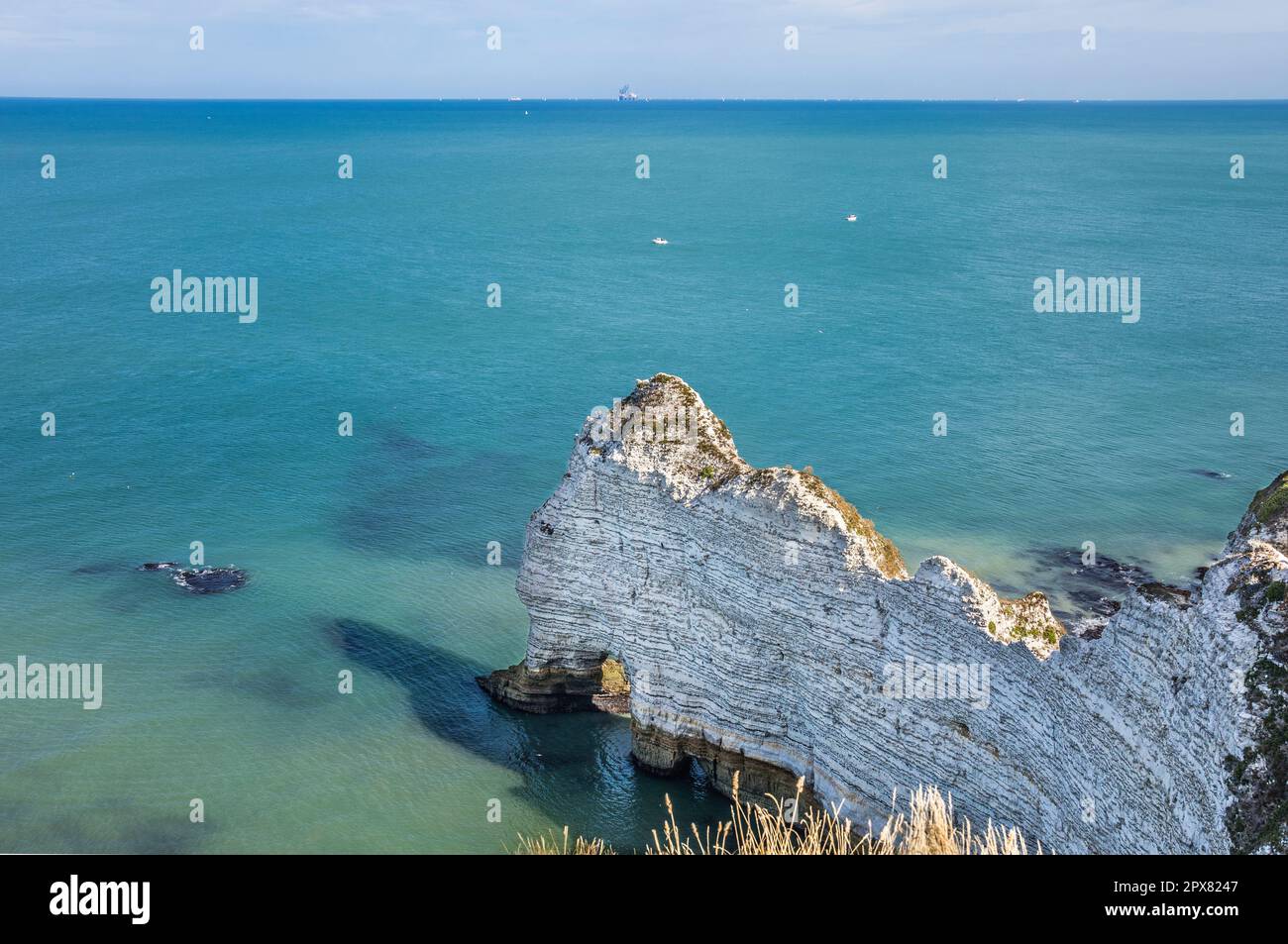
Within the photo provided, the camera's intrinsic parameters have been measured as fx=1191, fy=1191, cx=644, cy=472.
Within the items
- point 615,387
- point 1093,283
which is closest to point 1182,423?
point 615,387

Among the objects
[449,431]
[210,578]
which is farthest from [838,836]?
[449,431]

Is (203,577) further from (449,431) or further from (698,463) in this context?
(698,463)

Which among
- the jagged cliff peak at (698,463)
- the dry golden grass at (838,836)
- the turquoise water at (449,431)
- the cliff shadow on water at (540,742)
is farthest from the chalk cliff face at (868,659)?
the turquoise water at (449,431)

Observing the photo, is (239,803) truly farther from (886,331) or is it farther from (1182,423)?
(886,331)

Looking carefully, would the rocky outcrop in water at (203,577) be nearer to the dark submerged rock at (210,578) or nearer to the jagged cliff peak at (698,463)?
the dark submerged rock at (210,578)

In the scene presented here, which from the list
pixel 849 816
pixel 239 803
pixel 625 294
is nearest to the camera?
pixel 849 816

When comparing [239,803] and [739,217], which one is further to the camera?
[739,217]
